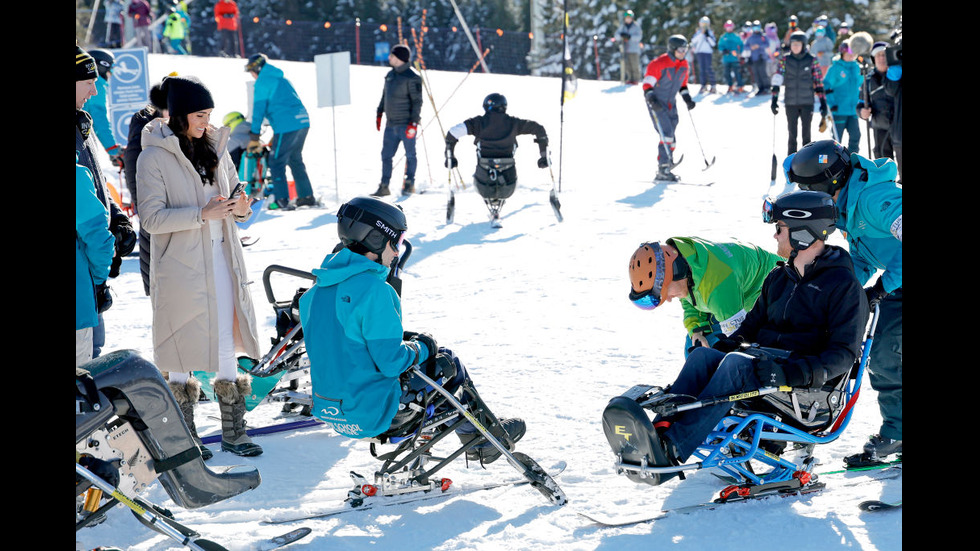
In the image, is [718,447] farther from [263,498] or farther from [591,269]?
[591,269]

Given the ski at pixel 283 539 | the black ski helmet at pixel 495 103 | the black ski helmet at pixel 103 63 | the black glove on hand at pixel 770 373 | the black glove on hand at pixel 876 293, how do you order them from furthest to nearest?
the black ski helmet at pixel 495 103, the black ski helmet at pixel 103 63, the black glove on hand at pixel 876 293, the black glove on hand at pixel 770 373, the ski at pixel 283 539

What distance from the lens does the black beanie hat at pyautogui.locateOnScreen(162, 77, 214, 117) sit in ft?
→ 15.0

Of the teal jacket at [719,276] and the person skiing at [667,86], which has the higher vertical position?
the person skiing at [667,86]

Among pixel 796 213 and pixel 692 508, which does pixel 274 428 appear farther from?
pixel 796 213

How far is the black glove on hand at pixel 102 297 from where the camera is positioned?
4.45 meters

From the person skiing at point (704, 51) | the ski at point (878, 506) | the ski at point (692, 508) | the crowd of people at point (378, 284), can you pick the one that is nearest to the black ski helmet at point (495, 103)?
the crowd of people at point (378, 284)

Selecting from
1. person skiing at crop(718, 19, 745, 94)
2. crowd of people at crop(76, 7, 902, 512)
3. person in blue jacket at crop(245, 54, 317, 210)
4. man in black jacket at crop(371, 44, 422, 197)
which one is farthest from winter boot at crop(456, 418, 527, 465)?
person skiing at crop(718, 19, 745, 94)

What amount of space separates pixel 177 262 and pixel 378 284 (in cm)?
124

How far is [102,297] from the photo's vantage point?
4.48 meters

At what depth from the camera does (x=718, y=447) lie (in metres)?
3.98

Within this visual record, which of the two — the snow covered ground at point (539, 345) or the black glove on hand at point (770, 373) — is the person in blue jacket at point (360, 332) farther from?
the black glove on hand at point (770, 373)

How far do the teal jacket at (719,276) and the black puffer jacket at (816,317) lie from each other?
6.3 inches

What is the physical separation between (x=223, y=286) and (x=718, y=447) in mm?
2387

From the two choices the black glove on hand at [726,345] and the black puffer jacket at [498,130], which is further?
the black puffer jacket at [498,130]
